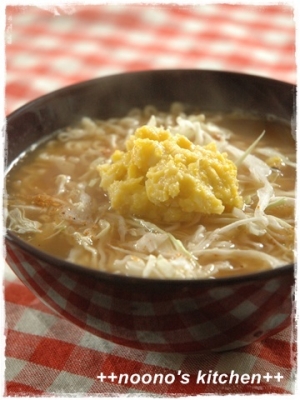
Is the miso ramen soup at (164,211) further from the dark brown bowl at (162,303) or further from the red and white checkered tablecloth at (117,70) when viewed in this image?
the red and white checkered tablecloth at (117,70)

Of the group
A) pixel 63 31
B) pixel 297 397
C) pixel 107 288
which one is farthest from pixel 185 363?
pixel 63 31

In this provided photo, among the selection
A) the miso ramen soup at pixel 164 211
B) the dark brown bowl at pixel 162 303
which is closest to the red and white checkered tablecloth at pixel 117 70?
the dark brown bowl at pixel 162 303

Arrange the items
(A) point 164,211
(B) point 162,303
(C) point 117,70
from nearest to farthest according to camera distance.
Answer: (B) point 162,303 → (A) point 164,211 → (C) point 117,70

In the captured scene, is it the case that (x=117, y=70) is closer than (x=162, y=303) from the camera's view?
No

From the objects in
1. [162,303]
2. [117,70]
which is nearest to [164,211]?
[162,303]

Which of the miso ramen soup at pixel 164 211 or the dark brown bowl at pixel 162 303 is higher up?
the miso ramen soup at pixel 164 211

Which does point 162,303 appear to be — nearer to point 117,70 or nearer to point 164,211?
point 164,211

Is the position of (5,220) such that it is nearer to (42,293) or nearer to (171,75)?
(42,293)
